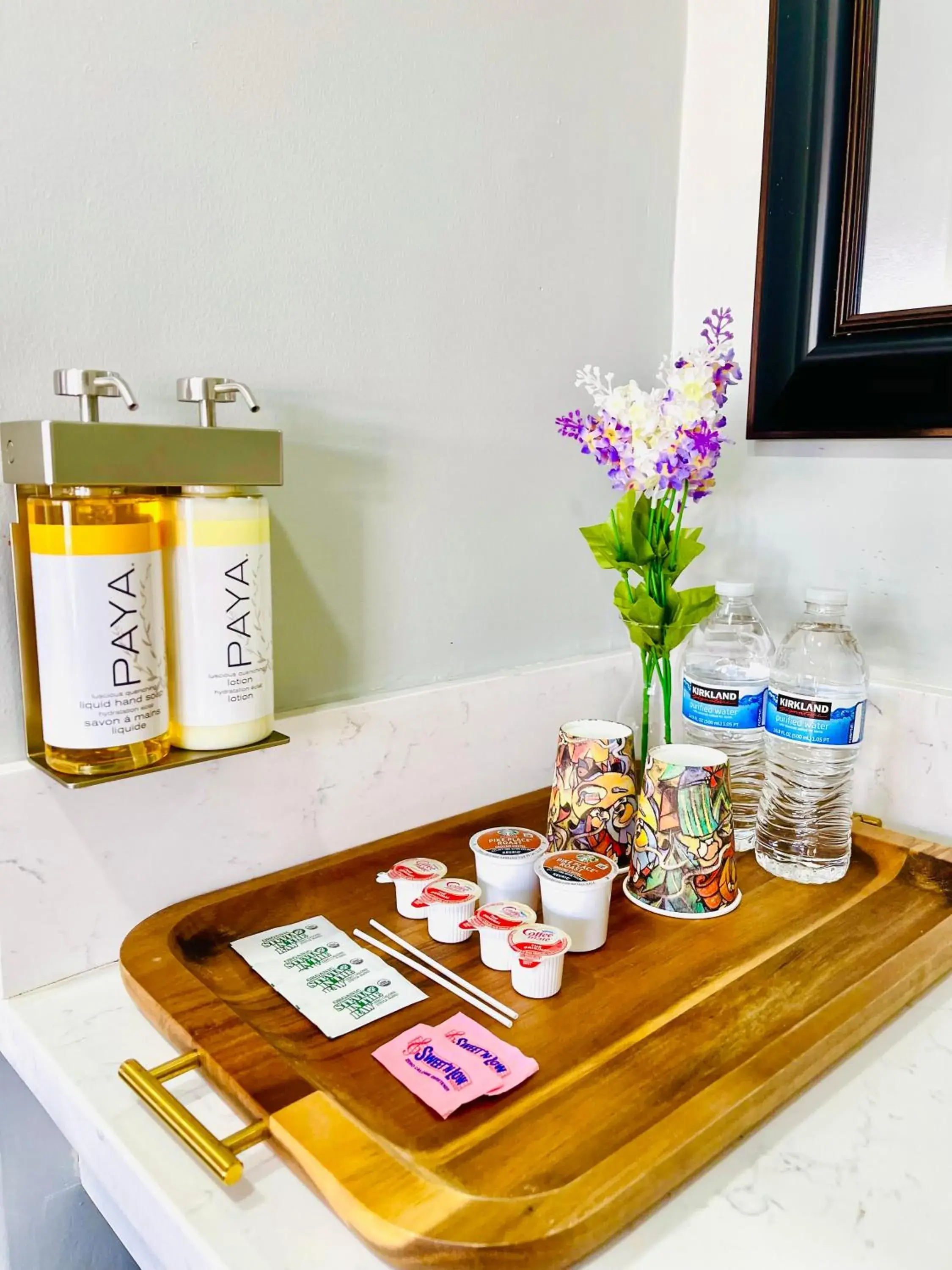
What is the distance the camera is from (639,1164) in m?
0.49

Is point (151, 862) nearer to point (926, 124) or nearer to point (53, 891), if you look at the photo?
point (53, 891)

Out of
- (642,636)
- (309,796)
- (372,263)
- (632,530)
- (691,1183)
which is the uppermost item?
(372,263)

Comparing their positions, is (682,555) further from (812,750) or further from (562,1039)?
(562,1039)

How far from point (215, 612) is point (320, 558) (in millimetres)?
179

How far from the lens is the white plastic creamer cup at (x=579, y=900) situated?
704 mm

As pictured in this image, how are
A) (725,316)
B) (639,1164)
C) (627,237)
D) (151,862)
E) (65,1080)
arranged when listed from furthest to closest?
1. (627,237)
2. (725,316)
3. (151,862)
4. (65,1080)
5. (639,1164)

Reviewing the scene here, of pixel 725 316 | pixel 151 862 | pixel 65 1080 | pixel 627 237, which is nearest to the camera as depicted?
pixel 65 1080

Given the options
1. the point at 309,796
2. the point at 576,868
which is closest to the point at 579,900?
the point at 576,868

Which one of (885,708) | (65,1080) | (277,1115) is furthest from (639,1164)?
(885,708)

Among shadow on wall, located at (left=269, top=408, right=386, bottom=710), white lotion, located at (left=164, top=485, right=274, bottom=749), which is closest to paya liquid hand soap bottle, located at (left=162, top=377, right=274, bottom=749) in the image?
white lotion, located at (left=164, top=485, right=274, bottom=749)

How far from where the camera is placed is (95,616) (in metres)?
0.60

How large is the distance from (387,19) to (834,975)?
0.84m

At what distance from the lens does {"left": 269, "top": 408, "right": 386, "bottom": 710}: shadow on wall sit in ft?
2.60

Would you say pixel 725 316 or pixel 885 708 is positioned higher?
pixel 725 316
